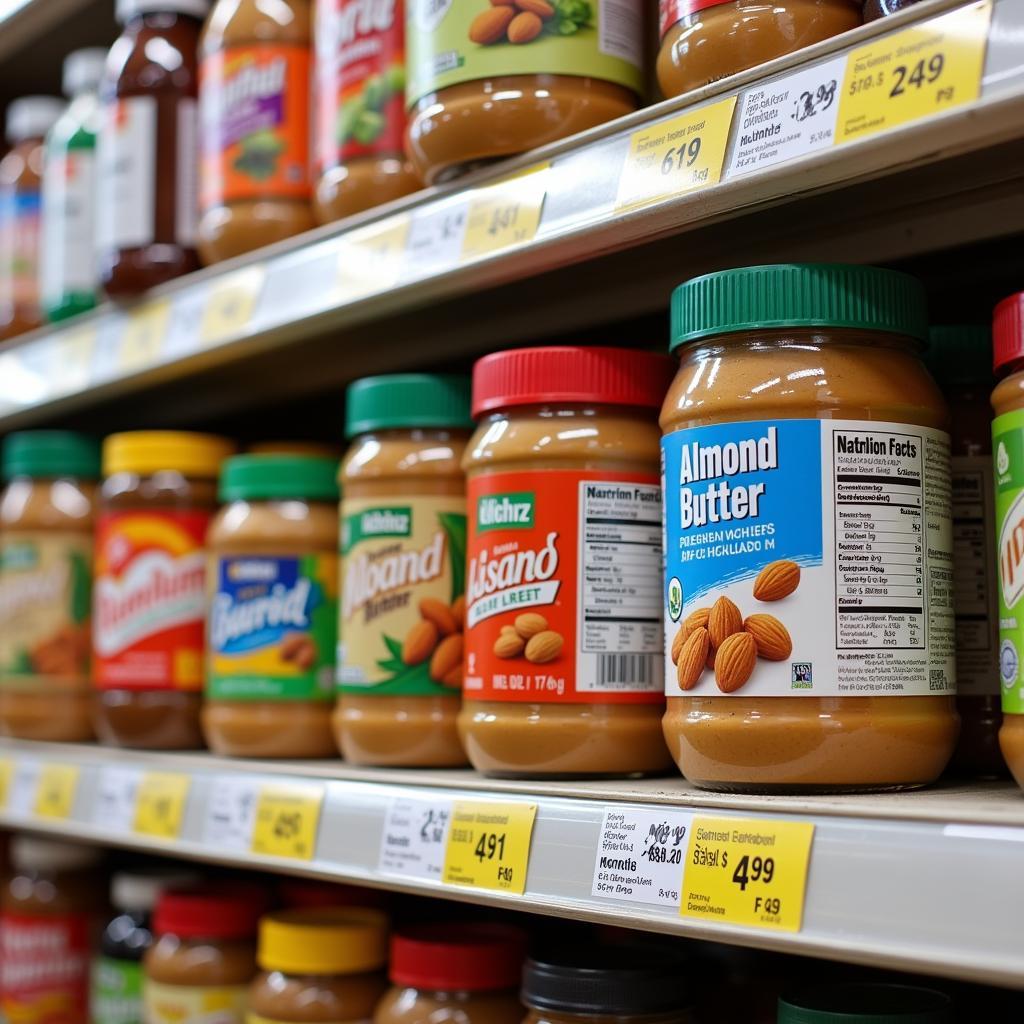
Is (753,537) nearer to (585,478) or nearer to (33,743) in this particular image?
(585,478)

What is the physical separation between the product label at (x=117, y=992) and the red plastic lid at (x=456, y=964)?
16.7 inches

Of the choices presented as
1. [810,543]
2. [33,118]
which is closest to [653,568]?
[810,543]

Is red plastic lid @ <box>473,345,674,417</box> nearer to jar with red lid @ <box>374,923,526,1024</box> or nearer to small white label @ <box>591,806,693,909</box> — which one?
small white label @ <box>591,806,693,909</box>

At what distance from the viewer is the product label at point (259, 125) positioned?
4.31ft

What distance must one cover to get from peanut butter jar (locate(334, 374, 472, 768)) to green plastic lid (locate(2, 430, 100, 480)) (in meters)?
0.56

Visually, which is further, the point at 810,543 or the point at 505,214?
the point at 505,214

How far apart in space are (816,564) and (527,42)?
0.46 meters

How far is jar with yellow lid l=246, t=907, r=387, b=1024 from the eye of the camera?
1125mm

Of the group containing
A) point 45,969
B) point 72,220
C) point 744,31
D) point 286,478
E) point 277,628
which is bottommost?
point 45,969

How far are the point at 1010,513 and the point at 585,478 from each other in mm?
302

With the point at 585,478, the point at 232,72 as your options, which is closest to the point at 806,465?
the point at 585,478

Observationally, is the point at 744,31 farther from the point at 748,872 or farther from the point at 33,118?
the point at 33,118

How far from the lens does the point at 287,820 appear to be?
3.50ft

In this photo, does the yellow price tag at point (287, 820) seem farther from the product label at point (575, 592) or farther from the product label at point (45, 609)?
the product label at point (45, 609)
